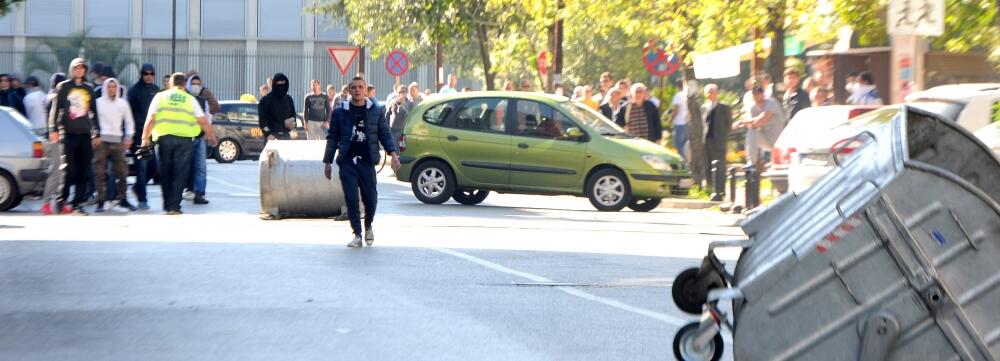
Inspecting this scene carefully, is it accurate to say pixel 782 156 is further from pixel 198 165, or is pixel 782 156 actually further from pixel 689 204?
pixel 198 165

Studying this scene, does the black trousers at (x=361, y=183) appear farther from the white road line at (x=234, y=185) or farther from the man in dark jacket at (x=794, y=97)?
the man in dark jacket at (x=794, y=97)

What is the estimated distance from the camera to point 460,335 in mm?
9211

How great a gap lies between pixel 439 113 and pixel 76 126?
5.06 meters

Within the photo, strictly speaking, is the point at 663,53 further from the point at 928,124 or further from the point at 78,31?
the point at 78,31

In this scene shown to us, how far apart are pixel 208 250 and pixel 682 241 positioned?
15.4 feet

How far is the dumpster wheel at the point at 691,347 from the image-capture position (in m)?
7.89

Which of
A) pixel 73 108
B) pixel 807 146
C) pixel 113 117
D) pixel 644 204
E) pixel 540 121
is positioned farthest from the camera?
pixel 644 204

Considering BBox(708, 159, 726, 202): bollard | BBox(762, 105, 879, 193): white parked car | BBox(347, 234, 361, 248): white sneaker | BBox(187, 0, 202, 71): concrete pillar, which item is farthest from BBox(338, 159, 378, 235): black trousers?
BBox(187, 0, 202, 71): concrete pillar

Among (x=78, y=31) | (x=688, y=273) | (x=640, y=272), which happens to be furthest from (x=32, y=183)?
(x=78, y=31)

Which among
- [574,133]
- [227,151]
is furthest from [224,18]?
[574,133]

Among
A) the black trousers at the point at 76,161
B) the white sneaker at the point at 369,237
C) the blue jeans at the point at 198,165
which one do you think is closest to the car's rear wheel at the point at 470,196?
the blue jeans at the point at 198,165

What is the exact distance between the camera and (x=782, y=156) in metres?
19.5

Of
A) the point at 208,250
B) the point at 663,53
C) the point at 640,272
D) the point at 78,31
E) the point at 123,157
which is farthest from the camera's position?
the point at 78,31

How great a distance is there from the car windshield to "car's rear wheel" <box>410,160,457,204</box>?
178 cm
